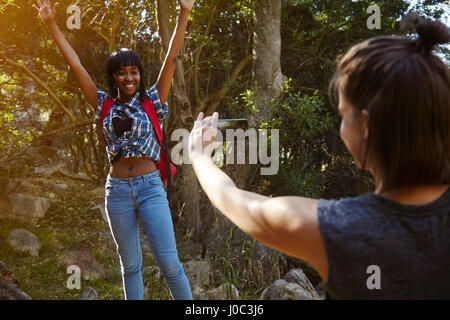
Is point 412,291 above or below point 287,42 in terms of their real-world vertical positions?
below

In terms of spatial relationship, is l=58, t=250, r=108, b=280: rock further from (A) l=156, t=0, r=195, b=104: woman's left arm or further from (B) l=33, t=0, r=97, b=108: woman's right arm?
(A) l=156, t=0, r=195, b=104: woman's left arm

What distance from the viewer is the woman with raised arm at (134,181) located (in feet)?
8.59

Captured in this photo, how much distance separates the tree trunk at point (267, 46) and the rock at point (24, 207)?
3.32 m

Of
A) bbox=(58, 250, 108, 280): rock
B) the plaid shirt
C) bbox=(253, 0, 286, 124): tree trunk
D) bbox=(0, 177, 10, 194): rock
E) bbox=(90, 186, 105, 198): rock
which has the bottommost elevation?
bbox=(58, 250, 108, 280): rock

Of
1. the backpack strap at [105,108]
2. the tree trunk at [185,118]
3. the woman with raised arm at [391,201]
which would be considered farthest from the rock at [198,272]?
the woman with raised arm at [391,201]

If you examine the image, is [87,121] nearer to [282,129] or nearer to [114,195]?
[282,129]

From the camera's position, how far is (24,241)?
496 centimetres

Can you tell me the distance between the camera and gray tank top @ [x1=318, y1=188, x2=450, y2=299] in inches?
31.4

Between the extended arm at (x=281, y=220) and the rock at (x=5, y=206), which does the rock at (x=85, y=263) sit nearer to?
the rock at (x=5, y=206)

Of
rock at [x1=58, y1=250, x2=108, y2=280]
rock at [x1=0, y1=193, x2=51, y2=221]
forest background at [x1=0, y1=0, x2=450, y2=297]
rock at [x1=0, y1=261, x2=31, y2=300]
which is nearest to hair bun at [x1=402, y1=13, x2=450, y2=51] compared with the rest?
rock at [x1=0, y1=261, x2=31, y2=300]

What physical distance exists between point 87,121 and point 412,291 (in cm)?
600

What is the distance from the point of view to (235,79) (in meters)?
6.62

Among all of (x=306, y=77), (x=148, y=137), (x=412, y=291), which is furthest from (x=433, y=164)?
(x=306, y=77)

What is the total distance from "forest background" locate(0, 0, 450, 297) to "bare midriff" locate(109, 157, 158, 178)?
203cm
